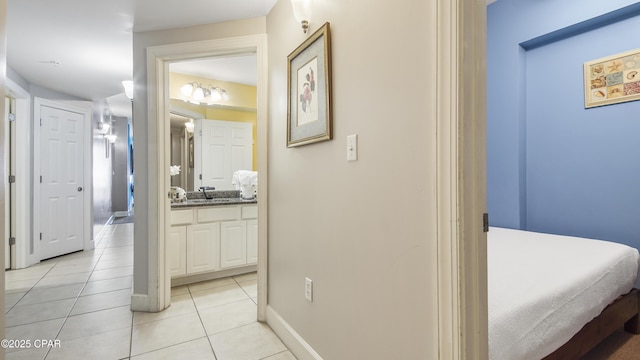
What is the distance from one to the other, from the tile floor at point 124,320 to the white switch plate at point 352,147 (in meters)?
1.26

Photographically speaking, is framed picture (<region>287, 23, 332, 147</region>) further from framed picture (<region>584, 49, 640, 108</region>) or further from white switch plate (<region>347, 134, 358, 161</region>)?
framed picture (<region>584, 49, 640, 108</region>)

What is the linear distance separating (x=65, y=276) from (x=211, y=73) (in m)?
2.70

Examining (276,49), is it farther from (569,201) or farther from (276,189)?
(569,201)

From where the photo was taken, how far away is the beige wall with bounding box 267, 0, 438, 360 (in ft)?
3.16

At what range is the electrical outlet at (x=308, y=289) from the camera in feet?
5.35

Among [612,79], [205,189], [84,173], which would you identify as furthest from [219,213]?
[612,79]

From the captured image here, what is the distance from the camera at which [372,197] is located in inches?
46.6

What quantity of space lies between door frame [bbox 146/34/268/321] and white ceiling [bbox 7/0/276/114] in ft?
0.61

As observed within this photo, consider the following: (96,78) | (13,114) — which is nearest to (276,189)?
(96,78)

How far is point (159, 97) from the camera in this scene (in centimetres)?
232

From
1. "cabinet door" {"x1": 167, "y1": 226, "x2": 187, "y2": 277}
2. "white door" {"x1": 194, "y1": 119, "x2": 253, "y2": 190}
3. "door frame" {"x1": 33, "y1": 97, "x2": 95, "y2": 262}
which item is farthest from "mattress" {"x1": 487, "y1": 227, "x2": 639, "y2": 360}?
"door frame" {"x1": 33, "y1": 97, "x2": 95, "y2": 262}

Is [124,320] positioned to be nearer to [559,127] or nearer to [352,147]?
[352,147]

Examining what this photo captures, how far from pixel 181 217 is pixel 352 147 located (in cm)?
218

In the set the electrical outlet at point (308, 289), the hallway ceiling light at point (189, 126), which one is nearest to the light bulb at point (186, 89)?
the hallway ceiling light at point (189, 126)
